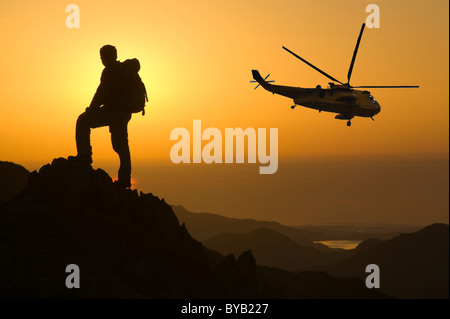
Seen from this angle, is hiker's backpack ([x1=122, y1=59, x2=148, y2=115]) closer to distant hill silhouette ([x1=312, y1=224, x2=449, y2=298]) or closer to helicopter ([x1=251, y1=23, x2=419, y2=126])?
helicopter ([x1=251, y1=23, x2=419, y2=126])

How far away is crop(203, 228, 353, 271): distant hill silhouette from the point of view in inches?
7219

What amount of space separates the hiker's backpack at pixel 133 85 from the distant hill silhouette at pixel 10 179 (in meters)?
12.1

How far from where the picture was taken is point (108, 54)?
27.8 metres

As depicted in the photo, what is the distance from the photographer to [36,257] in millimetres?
24953

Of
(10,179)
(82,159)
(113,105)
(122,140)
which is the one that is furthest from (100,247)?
(10,179)

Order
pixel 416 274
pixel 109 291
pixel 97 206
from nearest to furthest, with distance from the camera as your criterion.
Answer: pixel 109 291 → pixel 97 206 → pixel 416 274

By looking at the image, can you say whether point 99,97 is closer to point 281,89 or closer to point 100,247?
point 100,247

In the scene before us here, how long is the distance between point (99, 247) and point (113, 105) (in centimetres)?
617

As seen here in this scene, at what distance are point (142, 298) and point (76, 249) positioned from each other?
12.9ft

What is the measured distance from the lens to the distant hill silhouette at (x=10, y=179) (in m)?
37.1
